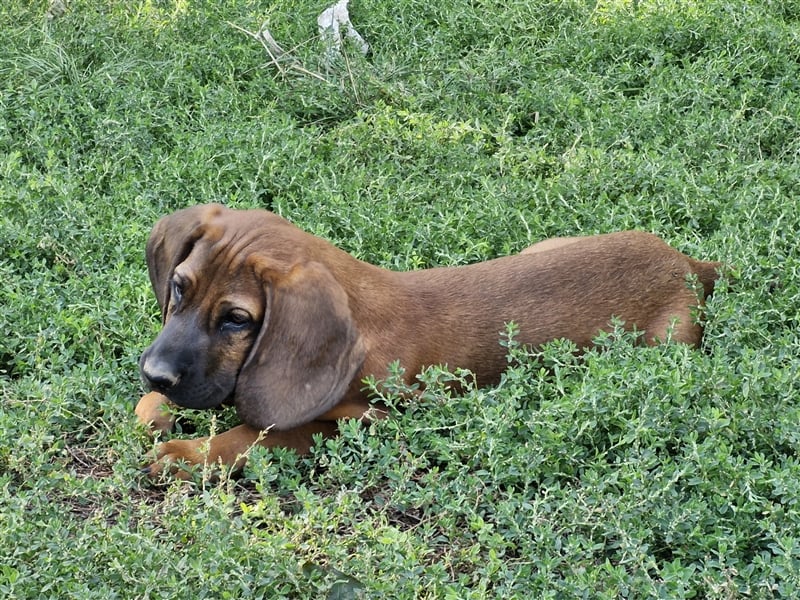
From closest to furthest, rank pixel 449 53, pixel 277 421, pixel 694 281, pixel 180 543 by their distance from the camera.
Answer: pixel 180 543, pixel 277 421, pixel 694 281, pixel 449 53

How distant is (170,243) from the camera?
506cm

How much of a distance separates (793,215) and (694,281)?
1200mm

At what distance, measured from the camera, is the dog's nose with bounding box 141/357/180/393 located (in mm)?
4551

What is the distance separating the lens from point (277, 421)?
4609 millimetres

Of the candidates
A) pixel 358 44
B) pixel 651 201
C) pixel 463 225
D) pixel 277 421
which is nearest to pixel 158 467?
pixel 277 421

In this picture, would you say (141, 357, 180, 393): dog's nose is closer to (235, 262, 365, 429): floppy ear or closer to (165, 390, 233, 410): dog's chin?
(165, 390, 233, 410): dog's chin

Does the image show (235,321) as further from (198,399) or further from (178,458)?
(178,458)

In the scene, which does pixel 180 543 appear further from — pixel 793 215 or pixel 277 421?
pixel 793 215

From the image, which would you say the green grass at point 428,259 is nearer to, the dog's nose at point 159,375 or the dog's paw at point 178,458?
the dog's paw at point 178,458

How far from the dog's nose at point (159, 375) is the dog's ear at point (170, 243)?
0.48 metres

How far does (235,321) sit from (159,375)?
1.24 feet

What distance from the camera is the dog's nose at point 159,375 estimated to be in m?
4.55

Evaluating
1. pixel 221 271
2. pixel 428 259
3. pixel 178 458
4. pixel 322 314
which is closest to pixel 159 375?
pixel 178 458

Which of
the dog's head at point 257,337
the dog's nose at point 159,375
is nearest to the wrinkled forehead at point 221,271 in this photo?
the dog's head at point 257,337
